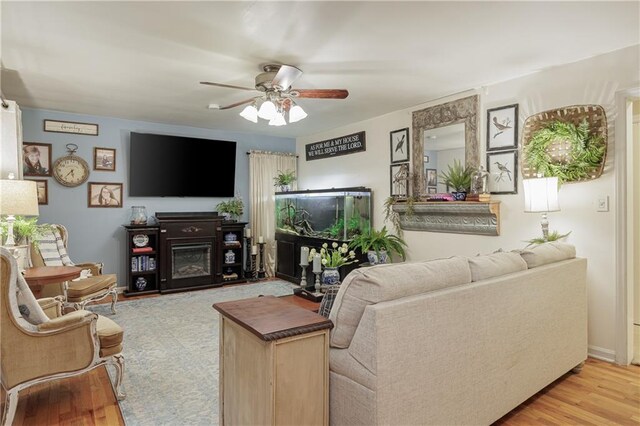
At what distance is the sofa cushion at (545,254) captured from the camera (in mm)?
2467

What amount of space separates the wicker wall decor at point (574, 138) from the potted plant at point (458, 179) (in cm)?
64

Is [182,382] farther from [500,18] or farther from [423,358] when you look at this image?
[500,18]

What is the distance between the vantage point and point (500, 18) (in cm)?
245

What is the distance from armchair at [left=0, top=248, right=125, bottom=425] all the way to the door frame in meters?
3.74

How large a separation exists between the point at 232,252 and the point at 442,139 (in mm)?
3621

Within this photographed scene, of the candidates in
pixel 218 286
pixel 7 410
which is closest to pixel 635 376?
pixel 7 410

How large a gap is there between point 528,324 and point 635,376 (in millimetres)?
1310

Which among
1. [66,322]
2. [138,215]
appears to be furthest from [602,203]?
[138,215]

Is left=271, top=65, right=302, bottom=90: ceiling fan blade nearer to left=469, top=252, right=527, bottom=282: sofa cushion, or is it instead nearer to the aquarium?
left=469, top=252, right=527, bottom=282: sofa cushion

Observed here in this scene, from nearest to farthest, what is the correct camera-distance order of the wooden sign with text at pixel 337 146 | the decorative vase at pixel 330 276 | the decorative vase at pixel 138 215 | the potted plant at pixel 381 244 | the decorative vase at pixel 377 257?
the decorative vase at pixel 330 276 → the decorative vase at pixel 377 257 → the potted plant at pixel 381 244 → the decorative vase at pixel 138 215 → the wooden sign with text at pixel 337 146

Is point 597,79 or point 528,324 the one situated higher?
point 597,79

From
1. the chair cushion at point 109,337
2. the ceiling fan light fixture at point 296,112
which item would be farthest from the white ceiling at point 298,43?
the chair cushion at point 109,337

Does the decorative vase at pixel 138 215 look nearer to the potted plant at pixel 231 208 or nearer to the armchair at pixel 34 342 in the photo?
the potted plant at pixel 231 208

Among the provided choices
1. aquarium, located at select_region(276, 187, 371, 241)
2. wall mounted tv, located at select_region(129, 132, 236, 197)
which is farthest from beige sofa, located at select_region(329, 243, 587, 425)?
wall mounted tv, located at select_region(129, 132, 236, 197)
